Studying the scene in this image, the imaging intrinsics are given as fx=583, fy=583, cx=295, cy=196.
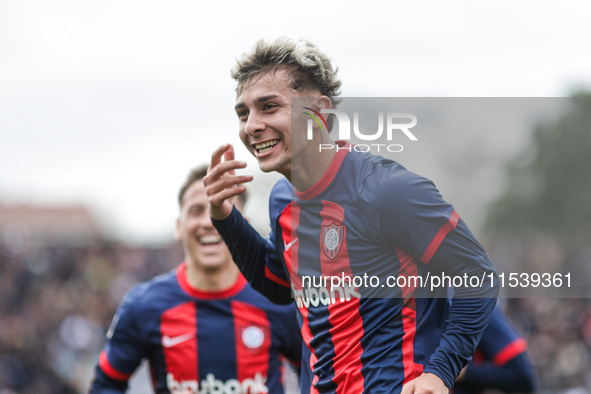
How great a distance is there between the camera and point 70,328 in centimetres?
1169

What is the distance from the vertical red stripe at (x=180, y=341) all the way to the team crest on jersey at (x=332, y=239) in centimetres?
179

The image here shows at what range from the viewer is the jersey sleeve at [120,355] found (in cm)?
398

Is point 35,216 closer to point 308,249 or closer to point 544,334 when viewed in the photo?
point 544,334

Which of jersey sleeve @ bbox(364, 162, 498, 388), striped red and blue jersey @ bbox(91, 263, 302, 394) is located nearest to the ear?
striped red and blue jersey @ bbox(91, 263, 302, 394)

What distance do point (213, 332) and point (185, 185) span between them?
1.12 meters

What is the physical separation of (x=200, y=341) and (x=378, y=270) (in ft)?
6.42

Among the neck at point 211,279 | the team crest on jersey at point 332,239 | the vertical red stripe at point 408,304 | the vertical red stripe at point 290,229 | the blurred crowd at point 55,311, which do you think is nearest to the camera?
the vertical red stripe at point 408,304

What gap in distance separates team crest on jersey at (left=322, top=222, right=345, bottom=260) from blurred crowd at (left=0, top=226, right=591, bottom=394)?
27.2 feet

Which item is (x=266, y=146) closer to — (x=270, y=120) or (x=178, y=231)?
(x=270, y=120)

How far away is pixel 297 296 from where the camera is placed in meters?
2.92

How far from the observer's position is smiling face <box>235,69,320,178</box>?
2662 mm

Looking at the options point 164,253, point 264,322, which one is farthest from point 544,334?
point 164,253

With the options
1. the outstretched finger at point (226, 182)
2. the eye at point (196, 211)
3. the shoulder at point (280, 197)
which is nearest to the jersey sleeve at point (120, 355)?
the eye at point (196, 211)

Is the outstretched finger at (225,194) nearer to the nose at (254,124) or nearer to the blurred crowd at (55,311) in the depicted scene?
the nose at (254,124)
